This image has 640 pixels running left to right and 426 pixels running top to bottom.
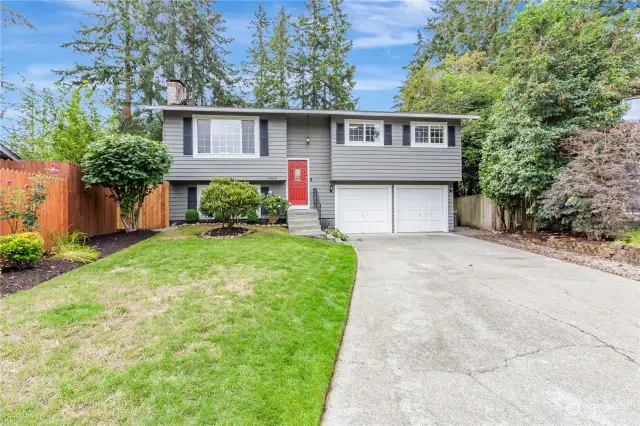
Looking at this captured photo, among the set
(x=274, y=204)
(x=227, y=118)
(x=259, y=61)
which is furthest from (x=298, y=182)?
(x=259, y=61)

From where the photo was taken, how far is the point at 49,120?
13.9 m

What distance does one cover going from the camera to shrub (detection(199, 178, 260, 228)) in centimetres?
883

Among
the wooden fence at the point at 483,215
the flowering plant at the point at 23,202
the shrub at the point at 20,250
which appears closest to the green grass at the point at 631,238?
the wooden fence at the point at 483,215

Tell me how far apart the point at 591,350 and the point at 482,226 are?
1178 cm

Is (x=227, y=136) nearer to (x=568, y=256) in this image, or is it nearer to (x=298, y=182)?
(x=298, y=182)

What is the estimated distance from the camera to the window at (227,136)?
11.8 metres

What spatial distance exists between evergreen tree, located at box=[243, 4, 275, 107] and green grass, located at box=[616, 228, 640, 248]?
63.0 feet

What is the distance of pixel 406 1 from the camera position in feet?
37.0

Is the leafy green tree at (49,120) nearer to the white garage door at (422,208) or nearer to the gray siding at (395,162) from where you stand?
the gray siding at (395,162)

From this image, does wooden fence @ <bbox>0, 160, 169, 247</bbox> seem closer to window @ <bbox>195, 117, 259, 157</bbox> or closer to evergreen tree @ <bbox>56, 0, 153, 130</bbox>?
window @ <bbox>195, 117, 259, 157</bbox>

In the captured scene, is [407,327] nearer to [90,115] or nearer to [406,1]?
[406,1]

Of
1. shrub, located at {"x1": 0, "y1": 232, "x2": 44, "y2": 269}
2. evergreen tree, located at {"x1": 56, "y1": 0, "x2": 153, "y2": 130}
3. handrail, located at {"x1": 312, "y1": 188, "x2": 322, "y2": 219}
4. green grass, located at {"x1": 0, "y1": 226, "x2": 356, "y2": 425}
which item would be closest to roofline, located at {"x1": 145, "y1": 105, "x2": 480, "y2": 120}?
handrail, located at {"x1": 312, "y1": 188, "x2": 322, "y2": 219}

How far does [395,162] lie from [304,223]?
15.5 feet

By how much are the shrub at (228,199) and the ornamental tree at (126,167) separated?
1585 millimetres
